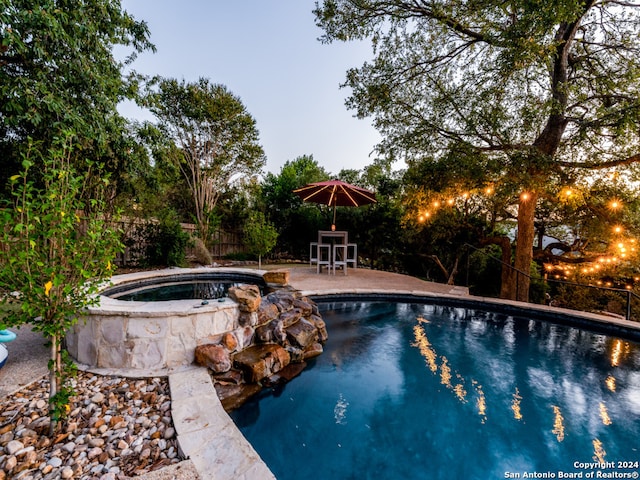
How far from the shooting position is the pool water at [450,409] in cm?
232

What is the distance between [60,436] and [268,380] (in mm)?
1782

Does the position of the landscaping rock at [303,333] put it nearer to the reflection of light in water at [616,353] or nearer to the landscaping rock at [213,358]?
the landscaping rock at [213,358]

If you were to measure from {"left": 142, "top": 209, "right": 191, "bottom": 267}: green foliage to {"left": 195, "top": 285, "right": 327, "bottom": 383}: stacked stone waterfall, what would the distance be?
6188mm

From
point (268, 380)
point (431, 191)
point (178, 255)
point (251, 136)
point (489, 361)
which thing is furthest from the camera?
point (251, 136)

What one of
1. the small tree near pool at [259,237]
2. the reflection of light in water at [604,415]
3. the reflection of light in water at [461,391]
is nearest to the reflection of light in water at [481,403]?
the reflection of light in water at [461,391]

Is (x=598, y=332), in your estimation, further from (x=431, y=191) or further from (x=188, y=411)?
(x=188, y=411)

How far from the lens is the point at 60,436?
1891mm

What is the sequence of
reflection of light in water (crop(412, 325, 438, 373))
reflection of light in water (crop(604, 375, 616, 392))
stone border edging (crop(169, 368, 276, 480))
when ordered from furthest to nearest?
reflection of light in water (crop(412, 325, 438, 373))
reflection of light in water (crop(604, 375, 616, 392))
stone border edging (crop(169, 368, 276, 480))

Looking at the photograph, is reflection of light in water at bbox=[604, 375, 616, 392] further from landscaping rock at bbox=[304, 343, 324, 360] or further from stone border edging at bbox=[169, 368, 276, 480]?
stone border edging at bbox=[169, 368, 276, 480]

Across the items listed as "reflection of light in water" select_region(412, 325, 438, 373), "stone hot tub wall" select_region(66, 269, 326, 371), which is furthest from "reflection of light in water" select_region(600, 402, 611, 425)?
"stone hot tub wall" select_region(66, 269, 326, 371)

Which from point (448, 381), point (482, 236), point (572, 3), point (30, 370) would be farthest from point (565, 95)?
point (30, 370)

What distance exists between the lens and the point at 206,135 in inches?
513

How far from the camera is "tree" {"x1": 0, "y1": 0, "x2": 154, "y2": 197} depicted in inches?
175

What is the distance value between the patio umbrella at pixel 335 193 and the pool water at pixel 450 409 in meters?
4.06
